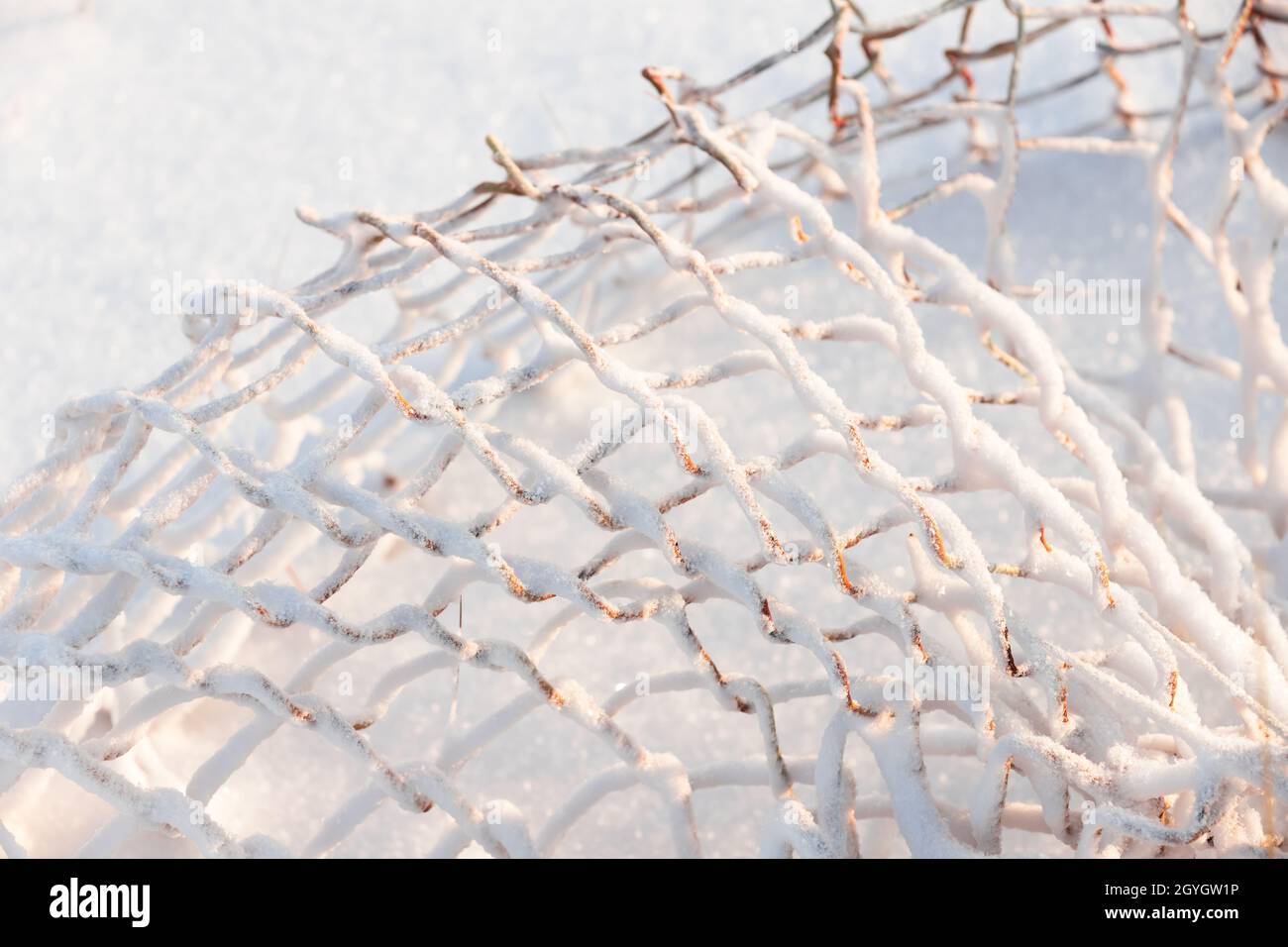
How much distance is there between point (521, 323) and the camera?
49 centimetres

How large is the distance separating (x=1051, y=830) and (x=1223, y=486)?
22 cm

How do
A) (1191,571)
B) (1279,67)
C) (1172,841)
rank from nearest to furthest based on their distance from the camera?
(1172,841) → (1191,571) → (1279,67)

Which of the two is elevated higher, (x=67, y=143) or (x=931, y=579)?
(x=67, y=143)

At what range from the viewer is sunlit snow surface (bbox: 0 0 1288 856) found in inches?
17.6

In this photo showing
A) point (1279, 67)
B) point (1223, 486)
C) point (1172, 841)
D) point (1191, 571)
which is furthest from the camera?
point (1279, 67)

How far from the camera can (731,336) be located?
22.4 inches

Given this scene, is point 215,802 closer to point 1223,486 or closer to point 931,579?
point 931,579

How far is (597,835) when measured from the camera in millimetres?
441

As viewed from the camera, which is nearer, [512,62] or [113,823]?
[113,823]

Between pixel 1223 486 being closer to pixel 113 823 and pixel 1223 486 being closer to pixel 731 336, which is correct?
pixel 731 336

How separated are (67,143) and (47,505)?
0.31 metres

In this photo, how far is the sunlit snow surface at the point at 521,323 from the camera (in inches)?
17.6
